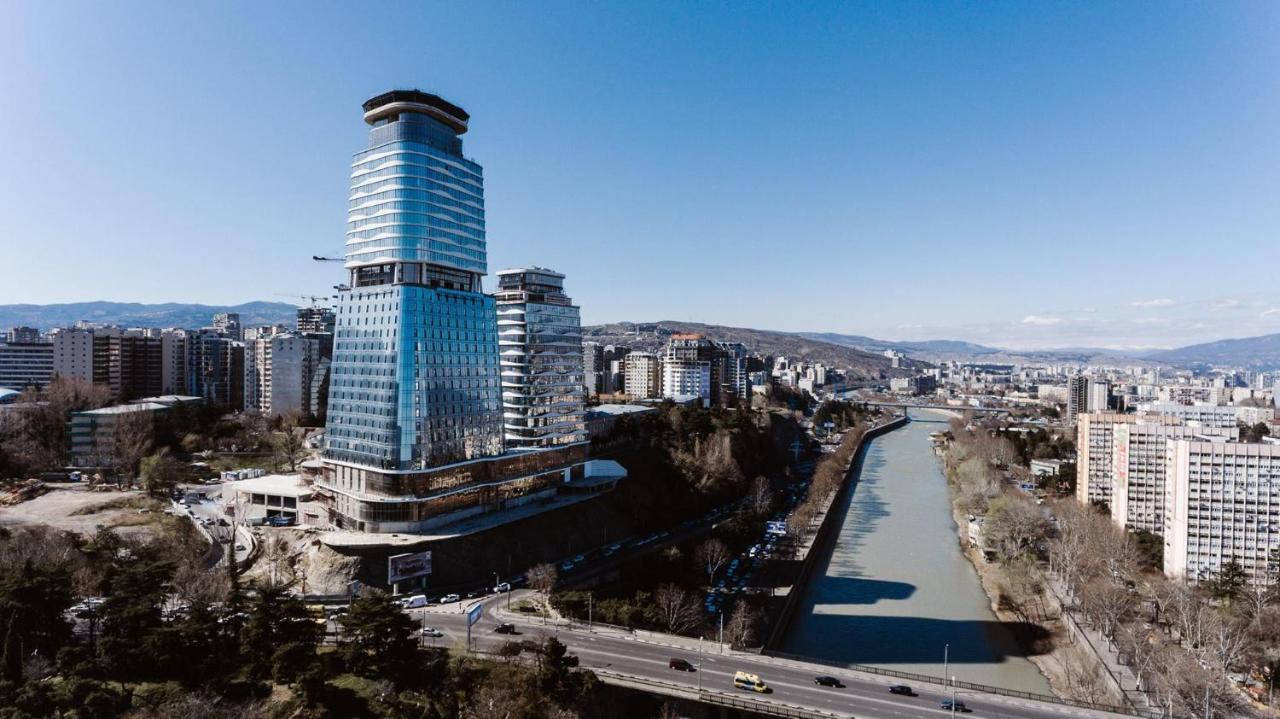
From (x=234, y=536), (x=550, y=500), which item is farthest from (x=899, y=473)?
(x=234, y=536)

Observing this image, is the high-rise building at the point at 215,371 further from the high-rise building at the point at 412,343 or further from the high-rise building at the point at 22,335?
the high-rise building at the point at 412,343

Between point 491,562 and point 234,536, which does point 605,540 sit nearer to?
point 491,562

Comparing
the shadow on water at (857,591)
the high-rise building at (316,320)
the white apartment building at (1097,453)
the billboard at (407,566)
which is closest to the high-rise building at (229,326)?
the high-rise building at (316,320)

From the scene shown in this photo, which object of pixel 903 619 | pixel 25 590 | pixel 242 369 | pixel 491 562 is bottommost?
pixel 903 619

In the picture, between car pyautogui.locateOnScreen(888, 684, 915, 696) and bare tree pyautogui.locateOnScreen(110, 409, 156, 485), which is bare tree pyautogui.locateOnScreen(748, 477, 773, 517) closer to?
car pyautogui.locateOnScreen(888, 684, 915, 696)

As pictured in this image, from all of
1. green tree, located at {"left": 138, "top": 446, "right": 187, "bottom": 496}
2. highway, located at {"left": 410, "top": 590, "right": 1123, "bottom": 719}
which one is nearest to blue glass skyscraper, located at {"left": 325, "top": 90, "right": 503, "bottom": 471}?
highway, located at {"left": 410, "top": 590, "right": 1123, "bottom": 719}

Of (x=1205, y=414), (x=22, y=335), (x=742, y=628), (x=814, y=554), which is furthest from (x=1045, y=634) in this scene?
(x=22, y=335)

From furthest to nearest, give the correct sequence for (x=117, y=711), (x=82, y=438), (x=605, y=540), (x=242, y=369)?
1. (x=242, y=369)
2. (x=82, y=438)
3. (x=605, y=540)
4. (x=117, y=711)
